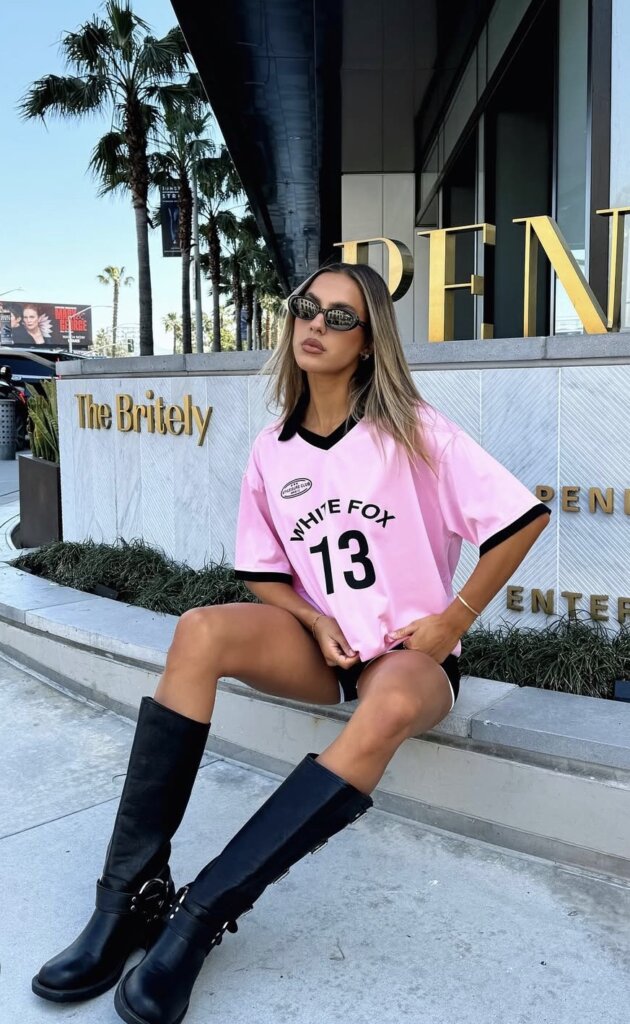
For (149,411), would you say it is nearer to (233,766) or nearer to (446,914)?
(233,766)

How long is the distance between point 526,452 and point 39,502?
13.7ft

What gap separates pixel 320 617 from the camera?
7.93ft

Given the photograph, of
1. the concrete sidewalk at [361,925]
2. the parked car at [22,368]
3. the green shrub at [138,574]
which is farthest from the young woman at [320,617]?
the parked car at [22,368]

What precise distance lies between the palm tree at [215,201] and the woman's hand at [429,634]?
30.4 metres

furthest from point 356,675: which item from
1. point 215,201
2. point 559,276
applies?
point 215,201

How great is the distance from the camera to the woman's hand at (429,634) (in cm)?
226

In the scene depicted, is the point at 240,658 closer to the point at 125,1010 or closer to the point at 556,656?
the point at 125,1010

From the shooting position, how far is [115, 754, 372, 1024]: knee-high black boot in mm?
1775

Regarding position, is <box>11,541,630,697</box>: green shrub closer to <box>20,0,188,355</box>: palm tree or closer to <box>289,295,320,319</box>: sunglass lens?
<box>289,295,320,319</box>: sunglass lens

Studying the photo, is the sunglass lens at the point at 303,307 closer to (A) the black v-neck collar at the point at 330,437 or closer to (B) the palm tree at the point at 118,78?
(A) the black v-neck collar at the point at 330,437

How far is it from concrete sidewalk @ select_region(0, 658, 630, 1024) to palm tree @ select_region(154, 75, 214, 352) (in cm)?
2203

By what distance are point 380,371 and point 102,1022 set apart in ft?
5.32

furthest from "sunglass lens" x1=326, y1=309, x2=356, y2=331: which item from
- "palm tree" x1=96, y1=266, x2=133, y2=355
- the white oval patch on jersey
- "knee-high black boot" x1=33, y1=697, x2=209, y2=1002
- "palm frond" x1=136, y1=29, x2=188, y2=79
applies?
"palm tree" x1=96, y1=266, x2=133, y2=355

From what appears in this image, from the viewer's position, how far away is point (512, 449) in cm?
360
